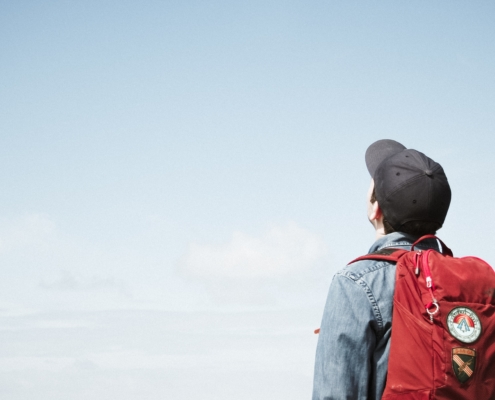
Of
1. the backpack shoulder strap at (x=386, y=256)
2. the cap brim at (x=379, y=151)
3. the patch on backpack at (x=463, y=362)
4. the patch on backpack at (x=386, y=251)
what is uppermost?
the cap brim at (x=379, y=151)

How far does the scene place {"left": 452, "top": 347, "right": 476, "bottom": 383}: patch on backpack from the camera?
358 cm

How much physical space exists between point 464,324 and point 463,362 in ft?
0.64

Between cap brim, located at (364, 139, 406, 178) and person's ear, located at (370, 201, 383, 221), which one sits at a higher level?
cap brim, located at (364, 139, 406, 178)

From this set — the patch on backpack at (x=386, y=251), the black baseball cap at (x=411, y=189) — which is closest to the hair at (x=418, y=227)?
the black baseball cap at (x=411, y=189)

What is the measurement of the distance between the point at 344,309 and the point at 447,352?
1.83ft

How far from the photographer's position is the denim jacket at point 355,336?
359cm

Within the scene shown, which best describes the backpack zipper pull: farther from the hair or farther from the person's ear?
the person's ear

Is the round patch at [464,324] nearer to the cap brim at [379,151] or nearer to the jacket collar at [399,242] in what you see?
the jacket collar at [399,242]

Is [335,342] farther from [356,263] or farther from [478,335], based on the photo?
[478,335]

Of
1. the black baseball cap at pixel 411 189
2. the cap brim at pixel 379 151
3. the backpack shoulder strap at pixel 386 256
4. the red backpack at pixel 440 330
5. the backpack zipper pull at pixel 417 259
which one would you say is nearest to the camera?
the red backpack at pixel 440 330

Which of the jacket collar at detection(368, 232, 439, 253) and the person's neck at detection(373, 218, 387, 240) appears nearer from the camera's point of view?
the jacket collar at detection(368, 232, 439, 253)

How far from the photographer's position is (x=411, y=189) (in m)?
3.93

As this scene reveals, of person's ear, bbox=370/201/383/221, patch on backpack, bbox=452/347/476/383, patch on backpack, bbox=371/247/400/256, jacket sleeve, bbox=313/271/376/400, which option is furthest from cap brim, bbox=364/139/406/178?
patch on backpack, bbox=452/347/476/383

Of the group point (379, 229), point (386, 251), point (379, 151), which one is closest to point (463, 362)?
point (386, 251)
